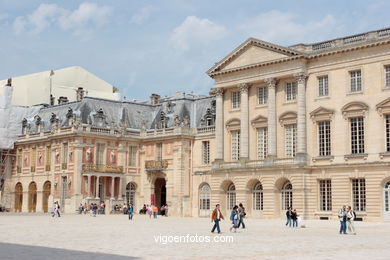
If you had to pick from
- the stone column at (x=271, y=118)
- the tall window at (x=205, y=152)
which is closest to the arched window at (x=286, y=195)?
the stone column at (x=271, y=118)

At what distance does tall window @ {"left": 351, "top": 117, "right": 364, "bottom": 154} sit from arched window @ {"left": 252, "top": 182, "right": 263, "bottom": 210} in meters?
8.55

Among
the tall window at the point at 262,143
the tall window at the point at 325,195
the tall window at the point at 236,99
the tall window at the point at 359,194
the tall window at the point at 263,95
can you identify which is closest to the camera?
the tall window at the point at 359,194

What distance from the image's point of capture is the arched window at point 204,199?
56750 mm

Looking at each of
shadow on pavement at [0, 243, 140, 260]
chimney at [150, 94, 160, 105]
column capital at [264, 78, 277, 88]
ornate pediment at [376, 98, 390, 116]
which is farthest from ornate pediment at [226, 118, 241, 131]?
shadow on pavement at [0, 243, 140, 260]

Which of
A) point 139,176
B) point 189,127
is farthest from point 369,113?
point 139,176

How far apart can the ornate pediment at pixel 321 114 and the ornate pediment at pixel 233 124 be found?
7.10m

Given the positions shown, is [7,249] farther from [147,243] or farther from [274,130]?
[274,130]

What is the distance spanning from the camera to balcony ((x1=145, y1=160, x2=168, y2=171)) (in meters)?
60.0

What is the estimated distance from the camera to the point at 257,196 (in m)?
50.9

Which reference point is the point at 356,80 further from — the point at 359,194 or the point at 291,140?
the point at 359,194

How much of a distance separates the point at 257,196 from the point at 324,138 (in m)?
7.46

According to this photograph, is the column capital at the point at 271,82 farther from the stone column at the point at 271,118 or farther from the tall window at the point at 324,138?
the tall window at the point at 324,138

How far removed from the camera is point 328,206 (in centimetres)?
4641

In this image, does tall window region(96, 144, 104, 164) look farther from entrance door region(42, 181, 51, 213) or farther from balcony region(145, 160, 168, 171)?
entrance door region(42, 181, 51, 213)
